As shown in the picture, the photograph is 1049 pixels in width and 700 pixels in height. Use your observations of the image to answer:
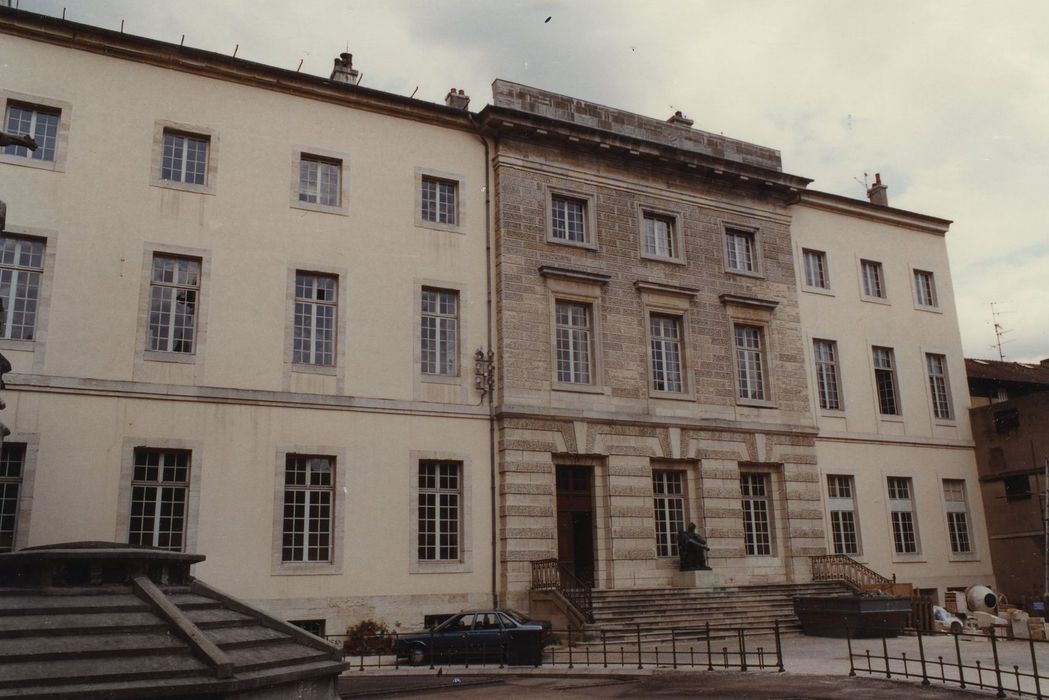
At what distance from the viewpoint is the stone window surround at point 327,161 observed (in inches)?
827

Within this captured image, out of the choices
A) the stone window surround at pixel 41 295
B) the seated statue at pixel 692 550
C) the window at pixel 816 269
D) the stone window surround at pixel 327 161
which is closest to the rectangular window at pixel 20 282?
the stone window surround at pixel 41 295

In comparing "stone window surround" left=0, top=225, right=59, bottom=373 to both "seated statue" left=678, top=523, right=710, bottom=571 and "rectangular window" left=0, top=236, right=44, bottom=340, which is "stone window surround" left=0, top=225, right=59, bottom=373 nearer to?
"rectangular window" left=0, top=236, right=44, bottom=340

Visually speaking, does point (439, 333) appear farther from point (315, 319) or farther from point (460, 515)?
point (460, 515)

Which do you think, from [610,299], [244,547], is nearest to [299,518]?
[244,547]

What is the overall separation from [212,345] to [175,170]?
4052 mm

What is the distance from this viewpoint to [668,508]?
78.9 feet

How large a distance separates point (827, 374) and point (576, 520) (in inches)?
409

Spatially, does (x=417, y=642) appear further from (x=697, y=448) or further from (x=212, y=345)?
(x=697, y=448)

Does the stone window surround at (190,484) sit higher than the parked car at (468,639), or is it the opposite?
the stone window surround at (190,484)

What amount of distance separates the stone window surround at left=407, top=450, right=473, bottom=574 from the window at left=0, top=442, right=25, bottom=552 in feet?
25.4

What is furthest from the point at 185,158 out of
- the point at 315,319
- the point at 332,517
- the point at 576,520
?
the point at 576,520

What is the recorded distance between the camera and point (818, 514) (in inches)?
1019

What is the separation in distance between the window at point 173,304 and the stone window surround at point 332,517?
3131mm

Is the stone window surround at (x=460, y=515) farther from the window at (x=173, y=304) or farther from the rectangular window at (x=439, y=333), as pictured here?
the window at (x=173, y=304)
